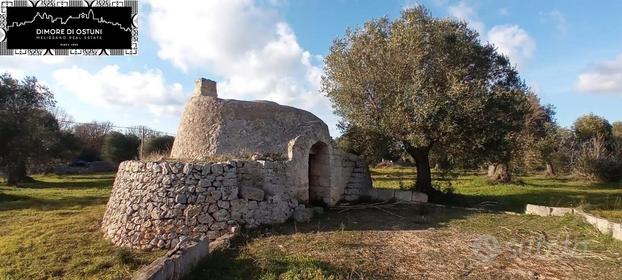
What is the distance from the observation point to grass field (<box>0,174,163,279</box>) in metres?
8.78

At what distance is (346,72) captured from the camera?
15.4m

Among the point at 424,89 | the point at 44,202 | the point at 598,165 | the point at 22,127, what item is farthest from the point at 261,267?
the point at 598,165

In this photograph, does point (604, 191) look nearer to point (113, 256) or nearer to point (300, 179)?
point (300, 179)

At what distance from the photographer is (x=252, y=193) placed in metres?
10.8

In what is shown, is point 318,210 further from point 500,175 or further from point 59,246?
point 500,175

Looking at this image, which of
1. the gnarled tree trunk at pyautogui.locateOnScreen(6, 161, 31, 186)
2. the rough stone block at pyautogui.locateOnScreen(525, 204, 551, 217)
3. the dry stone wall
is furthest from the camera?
the gnarled tree trunk at pyautogui.locateOnScreen(6, 161, 31, 186)

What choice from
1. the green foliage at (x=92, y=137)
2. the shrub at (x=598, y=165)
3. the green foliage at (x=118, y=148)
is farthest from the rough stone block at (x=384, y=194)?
the green foliage at (x=92, y=137)

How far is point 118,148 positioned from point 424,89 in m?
34.9

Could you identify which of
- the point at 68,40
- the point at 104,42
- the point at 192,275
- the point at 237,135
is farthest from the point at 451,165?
the point at 68,40

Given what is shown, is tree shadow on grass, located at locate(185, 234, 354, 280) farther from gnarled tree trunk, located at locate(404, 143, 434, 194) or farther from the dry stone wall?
gnarled tree trunk, located at locate(404, 143, 434, 194)

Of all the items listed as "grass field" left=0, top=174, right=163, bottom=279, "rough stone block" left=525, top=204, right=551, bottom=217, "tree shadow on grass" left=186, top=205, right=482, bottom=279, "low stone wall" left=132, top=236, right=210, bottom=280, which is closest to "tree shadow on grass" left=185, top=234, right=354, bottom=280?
"tree shadow on grass" left=186, top=205, right=482, bottom=279

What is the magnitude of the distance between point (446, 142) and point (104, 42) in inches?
474

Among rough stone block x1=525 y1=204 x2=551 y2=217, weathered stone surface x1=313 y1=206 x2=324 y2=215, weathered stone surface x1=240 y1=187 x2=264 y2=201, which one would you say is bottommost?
rough stone block x1=525 y1=204 x2=551 y2=217

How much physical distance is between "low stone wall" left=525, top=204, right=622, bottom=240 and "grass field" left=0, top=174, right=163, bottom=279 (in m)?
10.9
